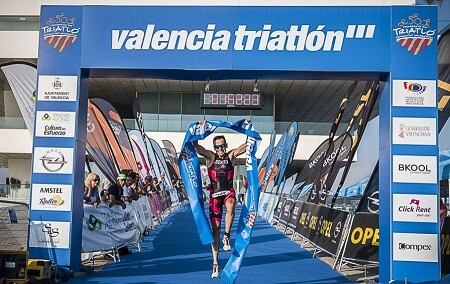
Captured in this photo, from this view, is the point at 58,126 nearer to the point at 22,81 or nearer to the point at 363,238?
the point at 22,81

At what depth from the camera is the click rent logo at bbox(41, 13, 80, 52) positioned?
8344 mm

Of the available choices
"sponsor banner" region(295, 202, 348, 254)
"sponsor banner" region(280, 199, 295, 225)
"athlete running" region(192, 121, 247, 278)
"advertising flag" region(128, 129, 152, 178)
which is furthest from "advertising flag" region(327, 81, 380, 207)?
"advertising flag" region(128, 129, 152, 178)

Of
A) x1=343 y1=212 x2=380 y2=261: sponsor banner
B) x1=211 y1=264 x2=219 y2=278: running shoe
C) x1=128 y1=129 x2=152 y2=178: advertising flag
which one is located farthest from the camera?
x1=128 y1=129 x2=152 y2=178: advertising flag

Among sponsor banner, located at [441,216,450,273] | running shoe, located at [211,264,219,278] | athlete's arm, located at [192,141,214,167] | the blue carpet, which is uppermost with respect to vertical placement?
athlete's arm, located at [192,141,214,167]

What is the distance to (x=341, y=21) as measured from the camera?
8203mm

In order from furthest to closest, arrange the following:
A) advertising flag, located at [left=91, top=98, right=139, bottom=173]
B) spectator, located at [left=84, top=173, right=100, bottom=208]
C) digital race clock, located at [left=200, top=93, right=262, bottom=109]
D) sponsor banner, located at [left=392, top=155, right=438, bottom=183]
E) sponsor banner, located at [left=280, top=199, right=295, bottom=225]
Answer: sponsor banner, located at [left=280, top=199, right=295, bottom=225]
advertising flag, located at [left=91, top=98, right=139, bottom=173]
spectator, located at [left=84, top=173, right=100, bottom=208]
digital race clock, located at [left=200, top=93, right=262, bottom=109]
sponsor banner, located at [left=392, top=155, right=438, bottom=183]

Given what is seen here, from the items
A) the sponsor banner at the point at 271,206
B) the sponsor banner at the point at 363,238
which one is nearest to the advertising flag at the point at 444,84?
the sponsor banner at the point at 363,238

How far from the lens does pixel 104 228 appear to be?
960 cm

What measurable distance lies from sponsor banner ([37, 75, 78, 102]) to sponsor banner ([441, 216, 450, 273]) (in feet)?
19.4

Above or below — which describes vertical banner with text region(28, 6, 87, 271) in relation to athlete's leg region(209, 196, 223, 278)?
above

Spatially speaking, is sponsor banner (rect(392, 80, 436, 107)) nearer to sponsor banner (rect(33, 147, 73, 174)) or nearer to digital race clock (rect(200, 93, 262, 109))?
digital race clock (rect(200, 93, 262, 109))

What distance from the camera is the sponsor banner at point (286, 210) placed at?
16.0m

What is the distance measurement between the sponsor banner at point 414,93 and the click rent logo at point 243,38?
873 mm

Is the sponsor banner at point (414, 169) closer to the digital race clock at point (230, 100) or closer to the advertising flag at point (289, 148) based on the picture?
the digital race clock at point (230, 100)
